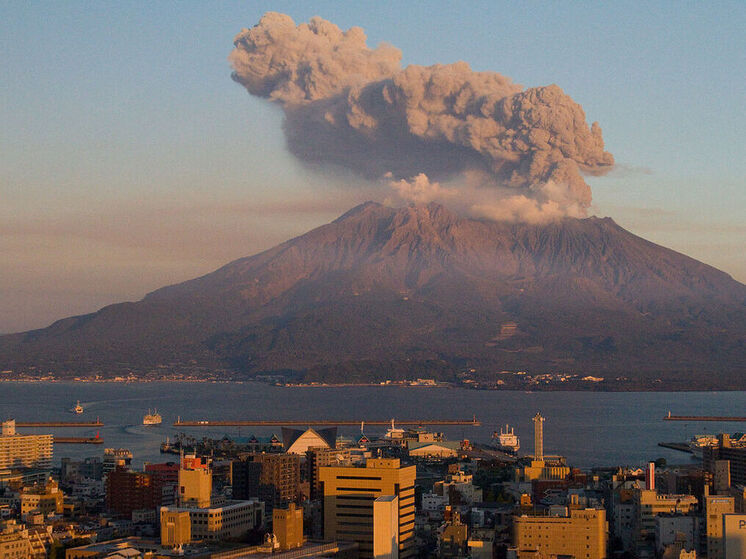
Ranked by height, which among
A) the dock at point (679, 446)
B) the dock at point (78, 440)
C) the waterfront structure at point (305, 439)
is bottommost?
A: the dock at point (679, 446)

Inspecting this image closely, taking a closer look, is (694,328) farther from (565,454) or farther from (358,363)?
(565,454)

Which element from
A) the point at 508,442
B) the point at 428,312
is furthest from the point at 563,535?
the point at 428,312

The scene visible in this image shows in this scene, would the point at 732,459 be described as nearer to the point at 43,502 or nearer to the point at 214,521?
the point at 214,521

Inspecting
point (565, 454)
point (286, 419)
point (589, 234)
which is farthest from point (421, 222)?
point (565, 454)

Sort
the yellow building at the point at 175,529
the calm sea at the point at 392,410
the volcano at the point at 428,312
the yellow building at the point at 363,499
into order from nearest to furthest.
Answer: the yellow building at the point at 175,529 < the yellow building at the point at 363,499 < the calm sea at the point at 392,410 < the volcano at the point at 428,312

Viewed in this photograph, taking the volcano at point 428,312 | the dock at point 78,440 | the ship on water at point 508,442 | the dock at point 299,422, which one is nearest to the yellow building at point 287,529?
the ship on water at point 508,442

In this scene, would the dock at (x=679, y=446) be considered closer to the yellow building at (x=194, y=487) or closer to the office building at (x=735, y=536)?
the yellow building at (x=194, y=487)

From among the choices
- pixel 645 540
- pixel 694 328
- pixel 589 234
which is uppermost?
pixel 589 234
